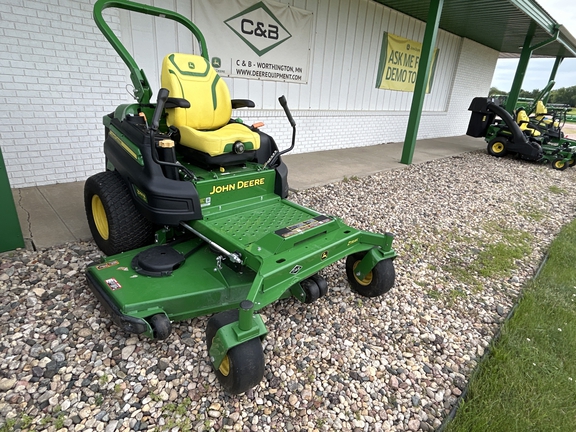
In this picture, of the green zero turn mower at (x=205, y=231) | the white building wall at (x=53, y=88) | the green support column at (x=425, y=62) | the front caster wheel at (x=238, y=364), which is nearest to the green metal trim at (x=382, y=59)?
the green support column at (x=425, y=62)

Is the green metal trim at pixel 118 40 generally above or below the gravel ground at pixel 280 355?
above

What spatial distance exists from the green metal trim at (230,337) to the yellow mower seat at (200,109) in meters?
1.29

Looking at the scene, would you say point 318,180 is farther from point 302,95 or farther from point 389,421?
point 389,421

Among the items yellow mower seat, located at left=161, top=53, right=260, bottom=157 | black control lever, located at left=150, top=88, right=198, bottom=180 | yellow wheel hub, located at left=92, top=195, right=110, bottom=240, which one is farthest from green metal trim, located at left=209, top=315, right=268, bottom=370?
yellow wheel hub, located at left=92, top=195, right=110, bottom=240

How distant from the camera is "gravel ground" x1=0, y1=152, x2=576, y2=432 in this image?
1.61 meters

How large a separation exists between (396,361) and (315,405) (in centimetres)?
60

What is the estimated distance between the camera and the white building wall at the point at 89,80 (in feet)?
12.0

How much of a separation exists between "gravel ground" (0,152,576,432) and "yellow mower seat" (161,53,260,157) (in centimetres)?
115

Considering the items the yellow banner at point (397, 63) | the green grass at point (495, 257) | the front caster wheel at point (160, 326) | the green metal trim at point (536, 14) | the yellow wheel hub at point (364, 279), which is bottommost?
the green grass at point (495, 257)

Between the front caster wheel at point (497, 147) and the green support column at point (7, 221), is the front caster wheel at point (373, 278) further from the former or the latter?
the front caster wheel at point (497, 147)

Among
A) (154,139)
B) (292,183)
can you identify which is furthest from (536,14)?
(154,139)

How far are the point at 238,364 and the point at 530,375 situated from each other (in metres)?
1.62

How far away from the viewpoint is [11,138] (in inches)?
150

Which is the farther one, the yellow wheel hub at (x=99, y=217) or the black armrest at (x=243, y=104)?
the black armrest at (x=243, y=104)
